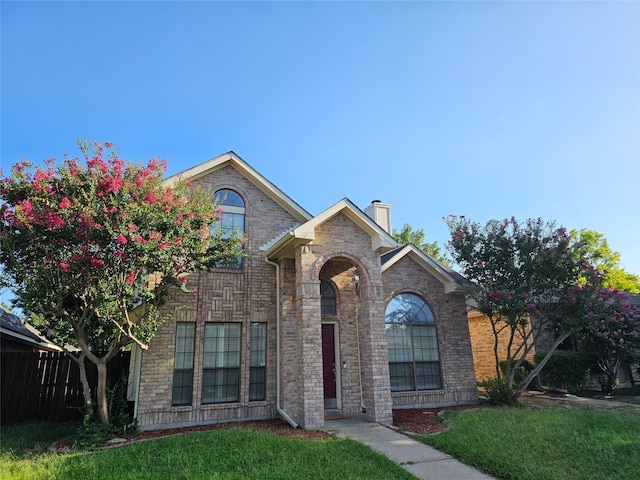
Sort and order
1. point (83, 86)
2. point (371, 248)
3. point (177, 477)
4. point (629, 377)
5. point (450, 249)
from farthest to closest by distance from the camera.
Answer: point (629, 377), point (450, 249), point (371, 248), point (83, 86), point (177, 477)

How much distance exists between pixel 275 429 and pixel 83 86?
28.2 feet

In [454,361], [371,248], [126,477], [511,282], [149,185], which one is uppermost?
[149,185]

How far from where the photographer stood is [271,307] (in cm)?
1009

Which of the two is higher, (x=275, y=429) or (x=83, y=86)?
(x=83, y=86)

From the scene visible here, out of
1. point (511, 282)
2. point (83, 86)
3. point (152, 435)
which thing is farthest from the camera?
point (511, 282)

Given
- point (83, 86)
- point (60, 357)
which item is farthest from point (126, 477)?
point (83, 86)

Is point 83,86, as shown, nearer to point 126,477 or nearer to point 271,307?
point 271,307

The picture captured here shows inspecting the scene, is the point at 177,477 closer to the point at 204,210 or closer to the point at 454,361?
the point at 204,210

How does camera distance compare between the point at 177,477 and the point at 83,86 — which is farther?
the point at 83,86

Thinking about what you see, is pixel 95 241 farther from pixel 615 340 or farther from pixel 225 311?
pixel 615 340

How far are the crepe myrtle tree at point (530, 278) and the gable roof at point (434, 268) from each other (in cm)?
33

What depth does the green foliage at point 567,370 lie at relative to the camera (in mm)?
14164

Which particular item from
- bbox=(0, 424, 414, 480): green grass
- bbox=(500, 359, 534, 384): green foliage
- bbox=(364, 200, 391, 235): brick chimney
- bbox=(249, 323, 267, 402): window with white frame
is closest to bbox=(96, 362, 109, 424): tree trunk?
bbox=(0, 424, 414, 480): green grass

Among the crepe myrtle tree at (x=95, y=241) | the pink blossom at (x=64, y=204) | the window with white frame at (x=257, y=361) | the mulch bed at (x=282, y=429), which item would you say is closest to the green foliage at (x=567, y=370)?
the mulch bed at (x=282, y=429)
